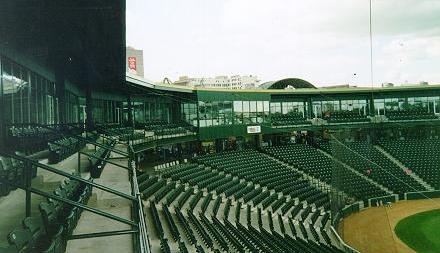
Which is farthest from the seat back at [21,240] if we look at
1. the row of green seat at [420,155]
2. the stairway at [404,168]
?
the row of green seat at [420,155]

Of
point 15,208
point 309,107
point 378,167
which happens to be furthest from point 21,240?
point 309,107

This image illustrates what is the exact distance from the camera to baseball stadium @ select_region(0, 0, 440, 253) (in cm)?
821

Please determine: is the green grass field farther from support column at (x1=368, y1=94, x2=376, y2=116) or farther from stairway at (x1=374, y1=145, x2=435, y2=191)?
support column at (x1=368, y1=94, x2=376, y2=116)

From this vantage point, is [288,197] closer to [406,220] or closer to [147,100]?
[406,220]

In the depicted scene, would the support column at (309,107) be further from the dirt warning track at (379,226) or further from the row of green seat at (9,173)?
the row of green seat at (9,173)

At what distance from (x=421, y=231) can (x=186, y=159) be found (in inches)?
761

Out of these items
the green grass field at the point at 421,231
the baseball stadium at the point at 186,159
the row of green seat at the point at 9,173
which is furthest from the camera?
the green grass field at the point at 421,231

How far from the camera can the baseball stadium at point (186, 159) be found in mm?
8211

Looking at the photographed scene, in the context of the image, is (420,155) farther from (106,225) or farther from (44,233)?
(44,233)

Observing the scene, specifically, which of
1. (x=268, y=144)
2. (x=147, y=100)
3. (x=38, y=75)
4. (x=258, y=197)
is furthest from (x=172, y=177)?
(x=268, y=144)

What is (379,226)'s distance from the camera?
29.2m

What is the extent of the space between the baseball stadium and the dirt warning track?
0.12 metres

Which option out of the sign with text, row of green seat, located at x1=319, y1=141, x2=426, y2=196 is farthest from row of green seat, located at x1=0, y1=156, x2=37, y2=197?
the sign with text

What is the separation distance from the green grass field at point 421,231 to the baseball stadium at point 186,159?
114mm
